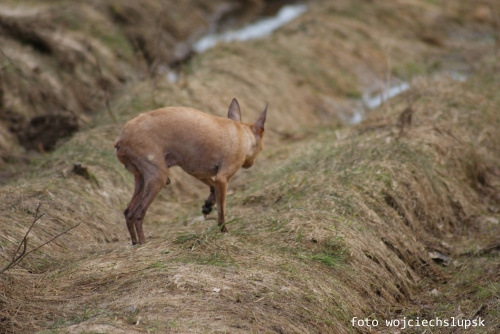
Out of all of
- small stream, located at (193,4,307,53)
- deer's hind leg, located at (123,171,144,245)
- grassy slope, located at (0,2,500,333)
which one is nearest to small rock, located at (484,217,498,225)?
grassy slope, located at (0,2,500,333)

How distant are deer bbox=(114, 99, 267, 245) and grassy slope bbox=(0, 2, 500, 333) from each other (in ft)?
1.55

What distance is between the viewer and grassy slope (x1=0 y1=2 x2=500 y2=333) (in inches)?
179

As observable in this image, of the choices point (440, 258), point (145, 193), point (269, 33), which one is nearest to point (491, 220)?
point (440, 258)

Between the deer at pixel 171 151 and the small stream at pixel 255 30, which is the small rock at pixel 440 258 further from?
the small stream at pixel 255 30

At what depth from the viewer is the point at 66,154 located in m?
8.07

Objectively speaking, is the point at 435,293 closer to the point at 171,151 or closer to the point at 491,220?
the point at 491,220

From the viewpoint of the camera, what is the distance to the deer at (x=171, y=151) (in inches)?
215

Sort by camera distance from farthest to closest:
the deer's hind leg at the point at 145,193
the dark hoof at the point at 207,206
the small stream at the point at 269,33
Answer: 1. the small stream at the point at 269,33
2. the dark hoof at the point at 207,206
3. the deer's hind leg at the point at 145,193

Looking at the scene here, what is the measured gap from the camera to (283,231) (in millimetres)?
5953

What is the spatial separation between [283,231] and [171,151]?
1505 mm

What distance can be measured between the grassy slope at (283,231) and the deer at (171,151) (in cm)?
47

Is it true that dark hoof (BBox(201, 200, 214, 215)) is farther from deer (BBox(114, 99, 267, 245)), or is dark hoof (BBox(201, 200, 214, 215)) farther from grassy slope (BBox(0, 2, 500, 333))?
deer (BBox(114, 99, 267, 245))

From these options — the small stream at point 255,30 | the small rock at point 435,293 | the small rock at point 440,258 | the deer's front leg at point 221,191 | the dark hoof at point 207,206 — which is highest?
the deer's front leg at point 221,191

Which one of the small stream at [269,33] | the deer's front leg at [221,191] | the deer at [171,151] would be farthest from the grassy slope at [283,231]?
the small stream at [269,33]
